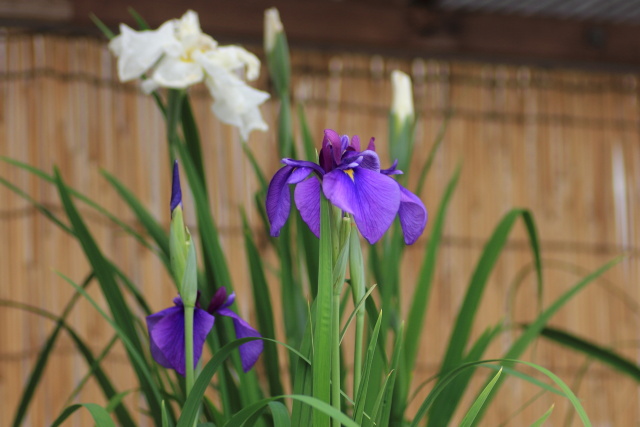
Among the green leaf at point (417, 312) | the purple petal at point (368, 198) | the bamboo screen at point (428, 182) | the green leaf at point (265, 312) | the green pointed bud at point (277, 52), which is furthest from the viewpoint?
the bamboo screen at point (428, 182)

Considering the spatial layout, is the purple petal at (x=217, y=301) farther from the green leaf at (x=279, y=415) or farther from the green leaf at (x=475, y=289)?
the green leaf at (x=475, y=289)

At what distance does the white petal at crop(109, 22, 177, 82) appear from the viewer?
0.84 metres

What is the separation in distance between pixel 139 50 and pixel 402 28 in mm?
1209

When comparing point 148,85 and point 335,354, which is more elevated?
point 148,85

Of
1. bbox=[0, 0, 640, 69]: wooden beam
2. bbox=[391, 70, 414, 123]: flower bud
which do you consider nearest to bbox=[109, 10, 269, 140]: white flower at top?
bbox=[391, 70, 414, 123]: flower bud

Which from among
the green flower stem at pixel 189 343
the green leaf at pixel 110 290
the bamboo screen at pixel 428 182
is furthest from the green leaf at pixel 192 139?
the bamboo screen at pixel 428 182

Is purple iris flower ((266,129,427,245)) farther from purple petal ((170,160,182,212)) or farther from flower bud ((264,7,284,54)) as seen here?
flower bud ((264,7,284,54))

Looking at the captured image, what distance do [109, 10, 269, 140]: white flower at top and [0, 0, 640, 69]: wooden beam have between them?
3.07 feet

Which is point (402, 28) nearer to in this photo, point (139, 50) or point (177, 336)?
point (139, 50)

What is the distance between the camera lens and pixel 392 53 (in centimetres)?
198

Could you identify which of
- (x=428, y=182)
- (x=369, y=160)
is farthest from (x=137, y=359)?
(x=428, y=182)

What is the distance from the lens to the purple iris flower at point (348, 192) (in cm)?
51

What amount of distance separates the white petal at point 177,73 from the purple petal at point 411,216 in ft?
1.11

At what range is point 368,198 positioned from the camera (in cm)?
52
